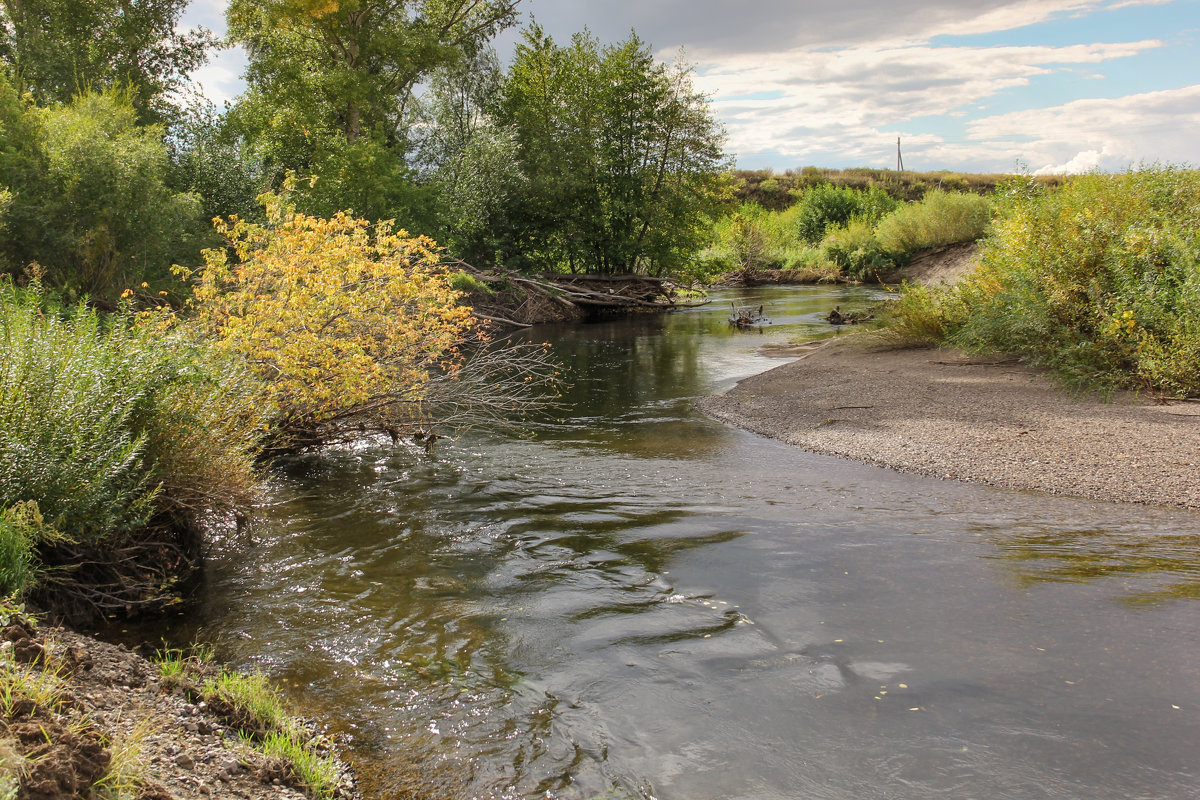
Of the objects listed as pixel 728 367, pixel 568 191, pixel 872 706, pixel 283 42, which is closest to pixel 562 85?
pixel 568 191

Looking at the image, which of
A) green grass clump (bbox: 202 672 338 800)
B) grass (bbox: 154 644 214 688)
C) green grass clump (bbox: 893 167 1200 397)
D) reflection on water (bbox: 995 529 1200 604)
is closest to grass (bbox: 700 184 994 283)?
green grass clump (bbox: 893 167 1200 397)

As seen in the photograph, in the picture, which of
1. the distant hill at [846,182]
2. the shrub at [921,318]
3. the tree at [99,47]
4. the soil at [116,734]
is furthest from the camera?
the distant hill at [846,182]

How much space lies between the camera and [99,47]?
2661cm

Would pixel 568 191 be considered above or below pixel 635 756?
above

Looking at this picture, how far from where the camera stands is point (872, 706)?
4535 millimetres

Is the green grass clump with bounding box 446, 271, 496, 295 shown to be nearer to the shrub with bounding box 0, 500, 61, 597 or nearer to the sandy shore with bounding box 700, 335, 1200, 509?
the sandy shore with bounding box 700, 335, 1200, 509

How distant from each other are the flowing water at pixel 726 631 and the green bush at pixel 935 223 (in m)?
34.9

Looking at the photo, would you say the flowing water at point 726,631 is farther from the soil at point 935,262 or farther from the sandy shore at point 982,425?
the soil at point 935,262

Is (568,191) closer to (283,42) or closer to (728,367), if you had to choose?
(283,42)

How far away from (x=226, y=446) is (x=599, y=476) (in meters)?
4.36

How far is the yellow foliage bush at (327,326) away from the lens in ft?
27.9

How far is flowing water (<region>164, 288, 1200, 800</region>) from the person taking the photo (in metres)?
4.04

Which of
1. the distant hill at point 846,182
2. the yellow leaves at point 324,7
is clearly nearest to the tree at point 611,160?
the yellow leaves at point 324,7

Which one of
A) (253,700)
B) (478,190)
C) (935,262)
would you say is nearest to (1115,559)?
(253,700)
